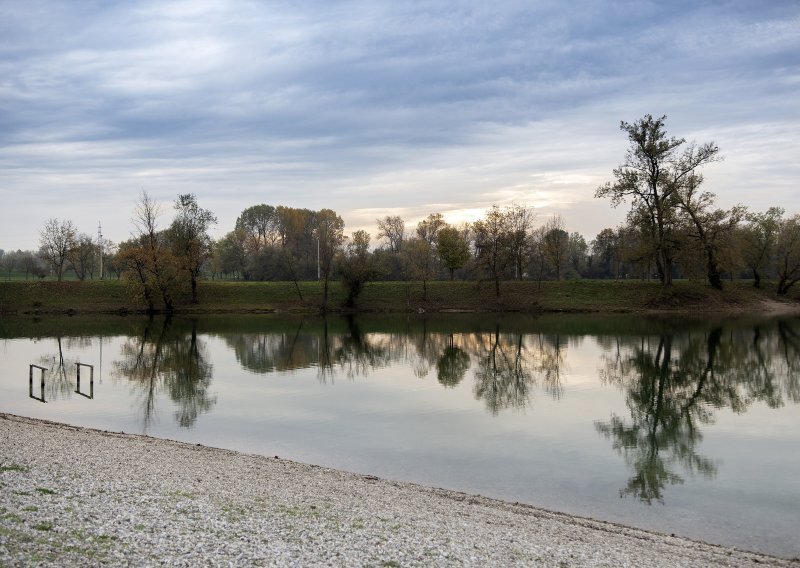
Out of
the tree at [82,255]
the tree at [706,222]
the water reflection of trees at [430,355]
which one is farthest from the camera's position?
the tree at [82,255]

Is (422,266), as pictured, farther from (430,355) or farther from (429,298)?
(430,355)

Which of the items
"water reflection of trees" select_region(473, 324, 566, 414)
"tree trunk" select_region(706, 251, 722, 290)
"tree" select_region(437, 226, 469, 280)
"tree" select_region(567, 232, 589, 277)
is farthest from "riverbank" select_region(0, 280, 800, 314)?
"tree" select_region(567, 232, 589, 277)

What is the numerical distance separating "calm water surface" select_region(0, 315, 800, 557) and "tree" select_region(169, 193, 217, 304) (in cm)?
2822

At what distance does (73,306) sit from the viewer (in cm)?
7538

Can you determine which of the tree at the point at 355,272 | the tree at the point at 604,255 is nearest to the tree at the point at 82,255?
the tree at the point at 355,272

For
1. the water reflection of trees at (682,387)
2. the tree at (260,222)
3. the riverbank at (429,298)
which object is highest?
the tree at (260,222)

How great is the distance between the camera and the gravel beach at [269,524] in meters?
9.26

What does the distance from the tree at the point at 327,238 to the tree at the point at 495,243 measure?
18.4 meters

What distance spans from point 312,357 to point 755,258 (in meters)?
62.8

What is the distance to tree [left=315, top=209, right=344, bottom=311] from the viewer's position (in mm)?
81500

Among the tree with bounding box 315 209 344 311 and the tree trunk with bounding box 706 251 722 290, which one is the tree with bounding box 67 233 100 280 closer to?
the tree with bounding box 315 209 344 311

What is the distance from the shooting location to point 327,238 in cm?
10706

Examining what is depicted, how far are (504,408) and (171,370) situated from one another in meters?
17.9

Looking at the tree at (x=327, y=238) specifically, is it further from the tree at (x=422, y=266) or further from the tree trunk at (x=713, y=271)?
the tree trunk at (x=713, y=271)
